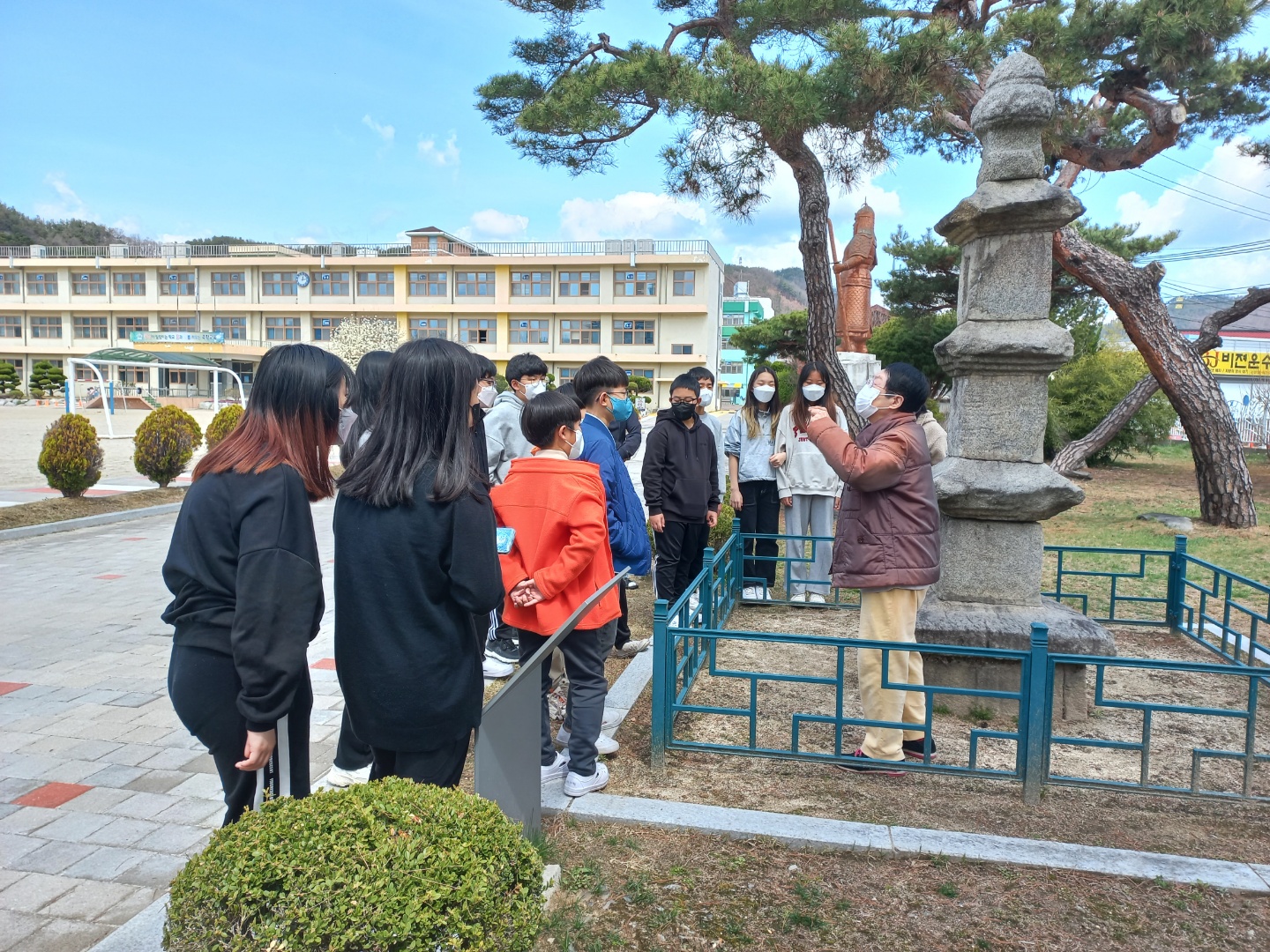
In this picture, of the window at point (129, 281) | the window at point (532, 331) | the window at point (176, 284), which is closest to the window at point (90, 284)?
the window at point (129, 281)

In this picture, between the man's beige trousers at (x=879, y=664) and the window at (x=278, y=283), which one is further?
Answer: the window at (x=278, y=283)

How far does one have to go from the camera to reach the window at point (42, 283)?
57.1 meters

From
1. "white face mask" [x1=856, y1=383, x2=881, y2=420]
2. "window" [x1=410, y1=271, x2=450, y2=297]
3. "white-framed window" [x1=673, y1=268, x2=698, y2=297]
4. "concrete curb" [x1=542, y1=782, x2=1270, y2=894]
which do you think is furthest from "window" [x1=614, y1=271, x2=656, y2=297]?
"concrete curb" [x1=542, y1=782, x2=1270, y2=894]

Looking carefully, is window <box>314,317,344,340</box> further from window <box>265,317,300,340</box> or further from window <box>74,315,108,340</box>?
window <box>74,315,108,340</box>

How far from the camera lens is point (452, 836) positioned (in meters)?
1.66

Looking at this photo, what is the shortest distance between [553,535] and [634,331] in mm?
51030

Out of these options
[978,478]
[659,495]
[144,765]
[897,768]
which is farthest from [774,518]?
[144,765]

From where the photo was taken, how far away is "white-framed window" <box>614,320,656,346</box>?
53062 mm

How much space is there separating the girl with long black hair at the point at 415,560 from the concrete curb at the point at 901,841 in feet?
3.76

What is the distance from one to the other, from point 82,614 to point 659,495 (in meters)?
4.09

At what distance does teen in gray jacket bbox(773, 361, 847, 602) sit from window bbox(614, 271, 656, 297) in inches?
1869

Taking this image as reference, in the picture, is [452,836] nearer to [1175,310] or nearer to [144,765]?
[144,765]

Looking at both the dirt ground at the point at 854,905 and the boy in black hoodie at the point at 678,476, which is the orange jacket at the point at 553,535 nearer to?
the dirt ground at the point at 854,905

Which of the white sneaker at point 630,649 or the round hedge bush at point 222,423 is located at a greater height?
the round hedge bush at point 222,423
